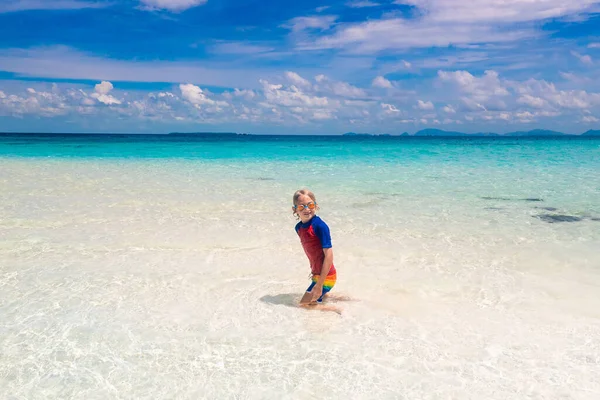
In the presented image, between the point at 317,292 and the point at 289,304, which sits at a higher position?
the point at 317,292

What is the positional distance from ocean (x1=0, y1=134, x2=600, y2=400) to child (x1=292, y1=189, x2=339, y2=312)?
0.77ft

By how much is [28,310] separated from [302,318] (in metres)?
2.74

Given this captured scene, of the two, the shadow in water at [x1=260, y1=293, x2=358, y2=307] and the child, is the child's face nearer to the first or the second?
the child

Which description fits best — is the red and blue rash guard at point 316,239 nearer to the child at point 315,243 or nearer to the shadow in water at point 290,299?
the child at point 315,243

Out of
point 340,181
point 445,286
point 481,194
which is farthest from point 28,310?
point 340,181

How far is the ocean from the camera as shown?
11.8 feet

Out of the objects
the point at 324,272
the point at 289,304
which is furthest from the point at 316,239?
the point at 289,304

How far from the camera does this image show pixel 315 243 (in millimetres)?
4875

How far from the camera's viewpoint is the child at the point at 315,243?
15.5 ft

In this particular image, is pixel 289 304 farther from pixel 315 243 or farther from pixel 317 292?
pixel 315 243

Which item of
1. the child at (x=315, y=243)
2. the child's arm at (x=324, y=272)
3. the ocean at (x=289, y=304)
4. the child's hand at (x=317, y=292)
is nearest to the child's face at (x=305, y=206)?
the child at (x=315, y=243)

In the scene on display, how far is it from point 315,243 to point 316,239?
5cm

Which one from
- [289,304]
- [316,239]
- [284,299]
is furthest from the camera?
[284,299]

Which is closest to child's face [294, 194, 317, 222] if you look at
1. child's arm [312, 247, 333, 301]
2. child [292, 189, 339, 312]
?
child [292, 189, 339, 312]
